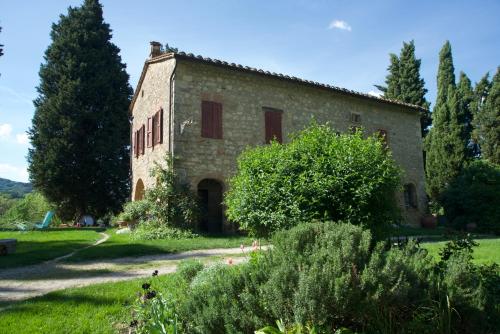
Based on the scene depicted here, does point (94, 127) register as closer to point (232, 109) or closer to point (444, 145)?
point (232, 109)

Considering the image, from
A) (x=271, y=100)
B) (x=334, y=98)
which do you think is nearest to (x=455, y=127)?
(x=334, y=98)

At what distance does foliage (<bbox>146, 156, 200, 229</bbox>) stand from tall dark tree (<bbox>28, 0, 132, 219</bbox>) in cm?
1012

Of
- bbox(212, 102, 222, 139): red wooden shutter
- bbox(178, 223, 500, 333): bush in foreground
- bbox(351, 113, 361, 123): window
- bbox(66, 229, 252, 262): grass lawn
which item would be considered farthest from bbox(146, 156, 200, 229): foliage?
bbox(178, 223, 500, 333): bush in foreground

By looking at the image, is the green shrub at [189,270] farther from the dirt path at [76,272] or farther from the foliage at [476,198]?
the foliage at [476,198]

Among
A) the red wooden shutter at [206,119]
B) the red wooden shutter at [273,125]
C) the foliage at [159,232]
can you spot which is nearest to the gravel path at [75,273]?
the foliage at [159,232]

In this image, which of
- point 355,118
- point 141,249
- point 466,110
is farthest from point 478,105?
point 141,249

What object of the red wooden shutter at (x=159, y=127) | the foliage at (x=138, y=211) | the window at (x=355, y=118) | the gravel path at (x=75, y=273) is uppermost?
the window at (x=355, y=118)

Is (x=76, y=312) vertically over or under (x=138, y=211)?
under

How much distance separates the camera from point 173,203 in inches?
471

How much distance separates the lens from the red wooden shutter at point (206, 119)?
12797mm

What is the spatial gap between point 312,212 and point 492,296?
7.97 feet

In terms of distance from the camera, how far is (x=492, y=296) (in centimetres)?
351

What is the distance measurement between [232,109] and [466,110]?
1896cm

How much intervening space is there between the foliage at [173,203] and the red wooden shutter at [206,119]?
154 centimetres
